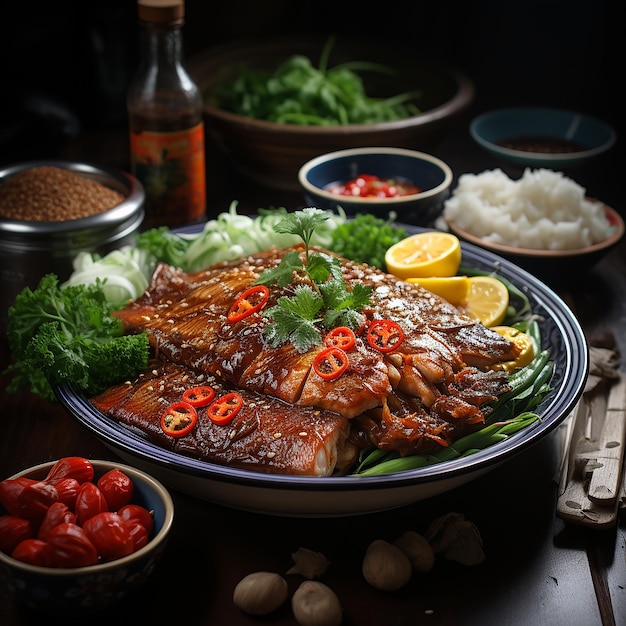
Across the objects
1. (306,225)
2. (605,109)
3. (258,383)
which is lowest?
(605,109)

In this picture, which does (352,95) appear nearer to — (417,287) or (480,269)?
(480,269)

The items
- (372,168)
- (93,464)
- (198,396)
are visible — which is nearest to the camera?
(93,464)

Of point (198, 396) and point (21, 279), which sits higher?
point (198, 396)

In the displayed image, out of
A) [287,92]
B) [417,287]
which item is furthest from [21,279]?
[287,92]

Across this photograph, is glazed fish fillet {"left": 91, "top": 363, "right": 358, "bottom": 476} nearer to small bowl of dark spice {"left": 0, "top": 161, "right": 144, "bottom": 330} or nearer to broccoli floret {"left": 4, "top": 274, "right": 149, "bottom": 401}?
broccoli floret {"left": 4, "top": 274, "right": 149, "bottom": 401}

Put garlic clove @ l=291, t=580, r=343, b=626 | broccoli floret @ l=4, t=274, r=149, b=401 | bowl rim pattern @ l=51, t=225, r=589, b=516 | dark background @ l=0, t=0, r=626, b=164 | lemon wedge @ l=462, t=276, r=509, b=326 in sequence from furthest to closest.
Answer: dark background @ l=0, t=0, r=626, b=164 → lemon wedge @ l=462, t=276, r=509, b=326 → broccoli floret @ l=4, t=274, r=149, b=401 → bowl rim pattern @ l=51, t=225, r=589, b=516 → garlic clove @ l=291, t=580, r=343, b=626

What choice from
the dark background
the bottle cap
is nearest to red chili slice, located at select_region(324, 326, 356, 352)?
the bottle cap

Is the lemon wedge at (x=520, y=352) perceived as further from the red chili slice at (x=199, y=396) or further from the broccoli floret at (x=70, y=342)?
the broccoli floret at (x=70, y=342)
